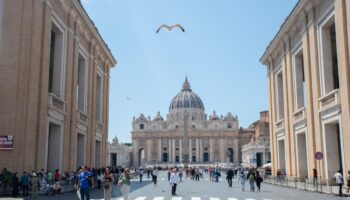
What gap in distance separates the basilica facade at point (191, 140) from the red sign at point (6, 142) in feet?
434

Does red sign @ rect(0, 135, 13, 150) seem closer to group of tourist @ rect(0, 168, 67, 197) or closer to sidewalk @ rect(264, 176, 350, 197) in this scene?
group of tourist @ rect(0, 168, 67, 197)

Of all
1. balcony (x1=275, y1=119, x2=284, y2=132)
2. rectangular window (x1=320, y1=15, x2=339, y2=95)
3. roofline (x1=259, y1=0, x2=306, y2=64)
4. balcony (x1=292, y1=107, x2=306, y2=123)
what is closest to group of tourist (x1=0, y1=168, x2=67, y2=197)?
rectangular window (x1=320, y1=15, x2=339, y2=95)

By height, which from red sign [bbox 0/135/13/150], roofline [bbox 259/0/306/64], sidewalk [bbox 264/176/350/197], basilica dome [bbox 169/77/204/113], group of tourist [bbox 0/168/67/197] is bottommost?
sidewalk [bbox 264/176/350/197]

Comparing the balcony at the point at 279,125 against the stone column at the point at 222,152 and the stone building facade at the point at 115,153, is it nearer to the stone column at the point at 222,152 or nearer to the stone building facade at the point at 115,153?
the stone building facade at the point at 115,153

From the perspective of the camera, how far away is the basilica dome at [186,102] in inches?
6806

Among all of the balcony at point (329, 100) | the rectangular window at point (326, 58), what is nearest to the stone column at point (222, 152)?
the balcony at point (329, 100)

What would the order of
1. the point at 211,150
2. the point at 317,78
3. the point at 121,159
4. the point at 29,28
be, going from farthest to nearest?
the point at 211,150 → the point at 121,159 → the point at 317,78 → the point at 29,28

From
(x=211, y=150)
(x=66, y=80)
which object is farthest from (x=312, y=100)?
(x=211, y=150)

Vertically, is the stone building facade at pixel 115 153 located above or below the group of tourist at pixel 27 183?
above

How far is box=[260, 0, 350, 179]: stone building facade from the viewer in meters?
23.1

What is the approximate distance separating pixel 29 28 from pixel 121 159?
10005 cm

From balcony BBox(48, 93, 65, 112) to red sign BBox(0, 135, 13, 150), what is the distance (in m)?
5.01

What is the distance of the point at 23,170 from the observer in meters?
20.6

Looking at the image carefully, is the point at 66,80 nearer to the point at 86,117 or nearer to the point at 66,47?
the point at 66,47
